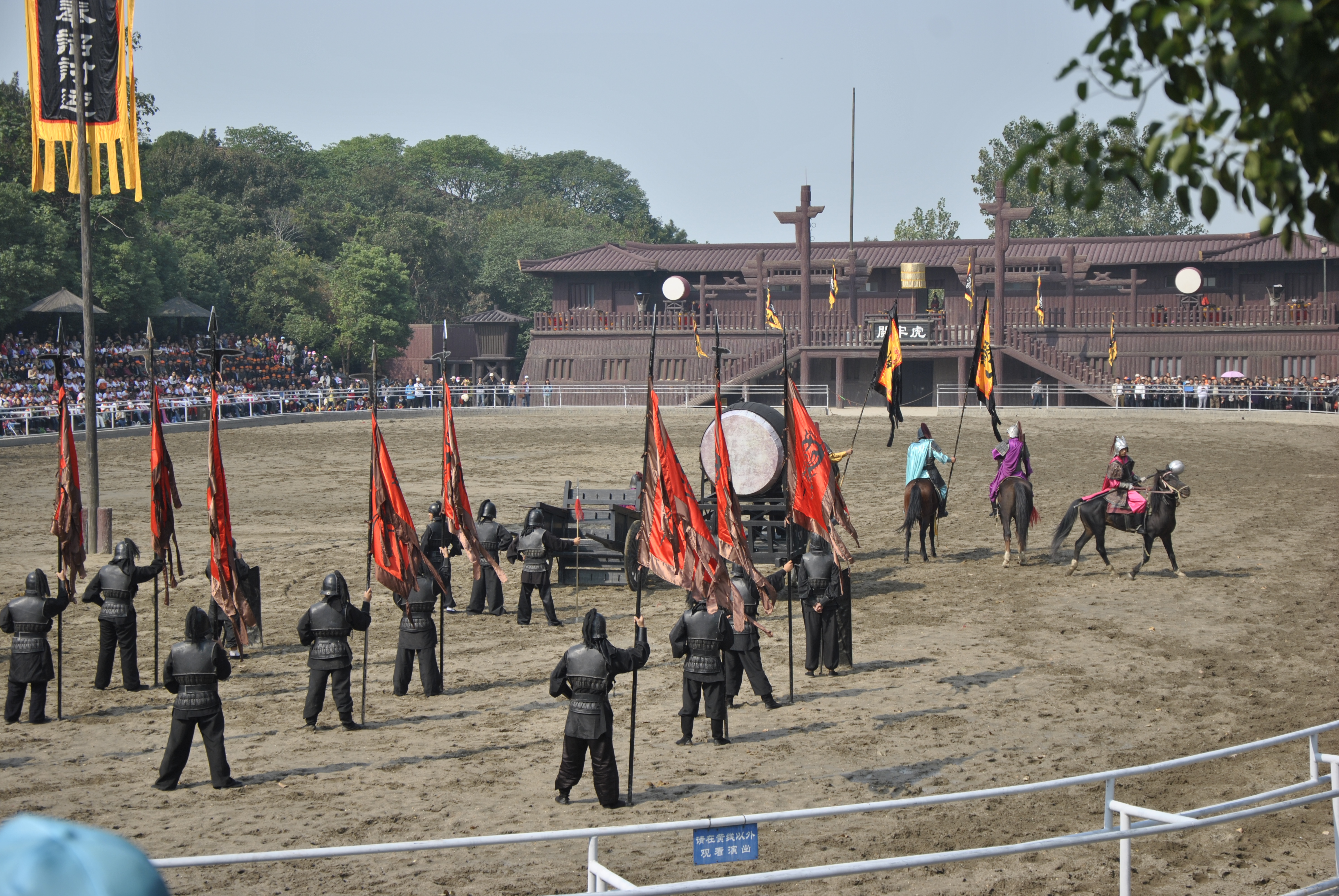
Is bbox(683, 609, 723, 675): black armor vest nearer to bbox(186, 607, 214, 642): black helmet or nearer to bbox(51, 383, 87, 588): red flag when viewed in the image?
bbox(186, 607, 214, 642): black helmet

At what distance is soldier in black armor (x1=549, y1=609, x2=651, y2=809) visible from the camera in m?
9.15

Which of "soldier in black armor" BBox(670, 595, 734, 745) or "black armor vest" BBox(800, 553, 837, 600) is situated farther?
"black armor vest" BBox(800, 553, 837, 600)

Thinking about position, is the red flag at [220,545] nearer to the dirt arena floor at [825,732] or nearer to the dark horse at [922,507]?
the dirt arena floor at [825,732]

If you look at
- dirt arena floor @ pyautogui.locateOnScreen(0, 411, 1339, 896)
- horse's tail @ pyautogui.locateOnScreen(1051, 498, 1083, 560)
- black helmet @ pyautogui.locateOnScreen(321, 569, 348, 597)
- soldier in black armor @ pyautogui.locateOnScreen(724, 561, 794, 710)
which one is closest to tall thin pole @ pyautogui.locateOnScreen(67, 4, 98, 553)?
dirt arena floor @ pyautogui.locateOnScreen(0, 411, 1339, 896)

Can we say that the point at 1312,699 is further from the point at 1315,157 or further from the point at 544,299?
the point at 544,299

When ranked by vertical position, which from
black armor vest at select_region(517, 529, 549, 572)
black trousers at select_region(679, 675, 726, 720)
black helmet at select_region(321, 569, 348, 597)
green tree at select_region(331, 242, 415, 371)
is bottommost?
black trousers at select_region(679, 675, 726, 720)

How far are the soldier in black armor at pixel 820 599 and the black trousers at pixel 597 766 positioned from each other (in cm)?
398

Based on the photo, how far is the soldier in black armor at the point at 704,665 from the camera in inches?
419

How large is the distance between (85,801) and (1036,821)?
6.76m

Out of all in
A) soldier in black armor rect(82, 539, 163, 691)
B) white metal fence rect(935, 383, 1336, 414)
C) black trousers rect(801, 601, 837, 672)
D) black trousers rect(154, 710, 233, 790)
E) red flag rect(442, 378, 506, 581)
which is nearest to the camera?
black trousers rect(154, 710, 233, 790)

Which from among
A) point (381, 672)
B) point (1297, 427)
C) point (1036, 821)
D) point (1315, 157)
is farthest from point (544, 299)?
point (1315, 157)

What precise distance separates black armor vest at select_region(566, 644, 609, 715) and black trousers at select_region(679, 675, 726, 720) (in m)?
1.45

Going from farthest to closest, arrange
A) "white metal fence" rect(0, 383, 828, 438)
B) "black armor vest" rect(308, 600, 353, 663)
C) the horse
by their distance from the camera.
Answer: "white metal fence" rect(0, 383, 828, 438), the horse, "black armor vest" rect(308, 600, 353, 663)

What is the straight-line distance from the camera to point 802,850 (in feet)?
27.2
